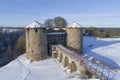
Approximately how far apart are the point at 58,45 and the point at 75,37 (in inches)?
77.0

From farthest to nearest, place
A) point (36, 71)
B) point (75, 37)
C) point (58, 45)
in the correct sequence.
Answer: point (75, 37) → point (58, 45) → point (36, 71)

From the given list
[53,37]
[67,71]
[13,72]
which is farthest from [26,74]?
[53,37]

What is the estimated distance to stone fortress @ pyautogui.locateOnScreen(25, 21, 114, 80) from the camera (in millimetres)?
18938

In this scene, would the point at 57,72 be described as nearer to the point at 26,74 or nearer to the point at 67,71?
the point at 67,71

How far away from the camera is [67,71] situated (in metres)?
19.3

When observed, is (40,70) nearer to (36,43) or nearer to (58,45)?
(36,43)

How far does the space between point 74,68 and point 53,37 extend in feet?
26.5

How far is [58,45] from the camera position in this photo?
25.0m

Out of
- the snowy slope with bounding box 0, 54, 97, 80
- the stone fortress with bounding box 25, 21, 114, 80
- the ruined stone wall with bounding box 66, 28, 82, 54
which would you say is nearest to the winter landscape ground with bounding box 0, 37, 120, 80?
the snowy slope with bounding box 0, 54, 97, 80

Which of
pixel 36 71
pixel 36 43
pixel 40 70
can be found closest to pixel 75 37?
pixel 36 43

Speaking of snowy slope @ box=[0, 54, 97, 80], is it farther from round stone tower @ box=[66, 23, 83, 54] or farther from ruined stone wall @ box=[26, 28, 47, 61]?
round stone tower @ box=[66, 23, 83, 54]

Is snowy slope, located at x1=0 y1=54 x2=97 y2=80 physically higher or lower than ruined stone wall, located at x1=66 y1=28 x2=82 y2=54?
lower

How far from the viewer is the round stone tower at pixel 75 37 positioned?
25388 mm

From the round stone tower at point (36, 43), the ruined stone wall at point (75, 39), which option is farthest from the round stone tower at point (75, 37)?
the round stone tower at point (36, 43)
